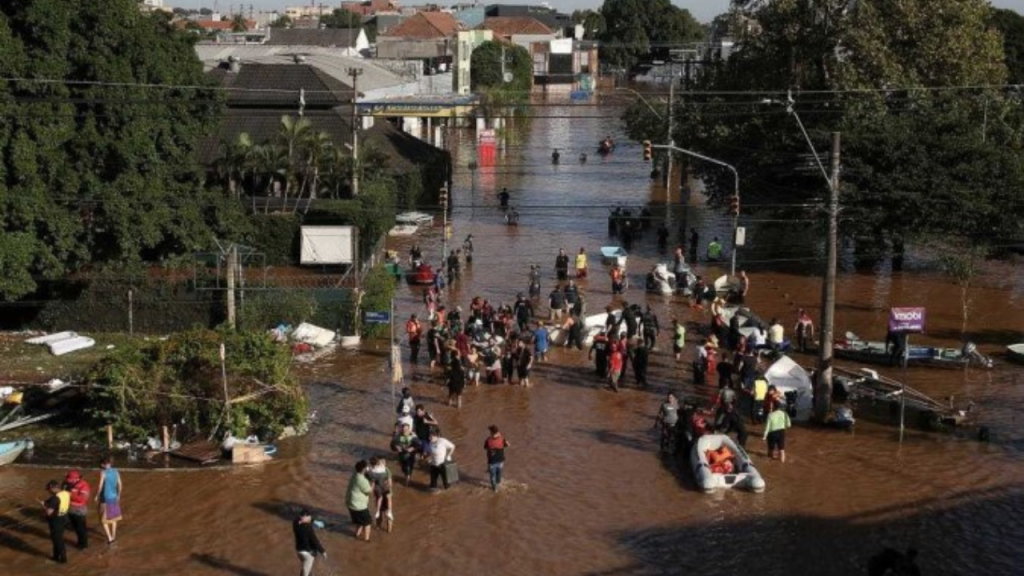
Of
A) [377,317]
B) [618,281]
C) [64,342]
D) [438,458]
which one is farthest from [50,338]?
[618,281]

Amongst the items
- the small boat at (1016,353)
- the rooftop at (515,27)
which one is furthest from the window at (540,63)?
the small boat at (1016,353)

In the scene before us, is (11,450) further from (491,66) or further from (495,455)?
(491,66)

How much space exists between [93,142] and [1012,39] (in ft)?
238

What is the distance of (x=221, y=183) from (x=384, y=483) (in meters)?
34.1

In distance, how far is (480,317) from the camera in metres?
31.9

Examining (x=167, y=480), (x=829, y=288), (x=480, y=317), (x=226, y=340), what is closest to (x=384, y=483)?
(x=167, y=480)

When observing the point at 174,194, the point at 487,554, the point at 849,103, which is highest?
the point at 849,103

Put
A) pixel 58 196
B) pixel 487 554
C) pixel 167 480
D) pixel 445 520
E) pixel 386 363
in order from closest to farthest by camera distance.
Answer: pixel 487 554, pixel 445 520, pixel 167 480, pixel 386 363, pixel 58 196

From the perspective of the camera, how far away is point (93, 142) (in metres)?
33.4

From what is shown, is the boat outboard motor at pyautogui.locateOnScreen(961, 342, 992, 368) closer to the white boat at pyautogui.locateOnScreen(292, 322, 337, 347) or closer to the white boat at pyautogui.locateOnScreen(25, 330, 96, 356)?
the white boat at pyautogui.locateOnScreen(292, 322, 337, 347)

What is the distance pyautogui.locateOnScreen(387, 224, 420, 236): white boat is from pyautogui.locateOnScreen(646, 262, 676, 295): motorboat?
13704 mm

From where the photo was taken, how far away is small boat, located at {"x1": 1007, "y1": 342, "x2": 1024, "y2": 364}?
1212 inches

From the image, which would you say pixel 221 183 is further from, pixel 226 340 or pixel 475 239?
pixel 226 340

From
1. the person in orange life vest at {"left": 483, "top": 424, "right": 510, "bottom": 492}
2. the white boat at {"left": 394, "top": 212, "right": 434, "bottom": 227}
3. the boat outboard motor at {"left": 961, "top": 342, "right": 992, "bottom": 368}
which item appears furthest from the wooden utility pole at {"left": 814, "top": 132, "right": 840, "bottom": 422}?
the white boat at {"left": 394, "top": 212, "right": 434, "bottom": 227}
